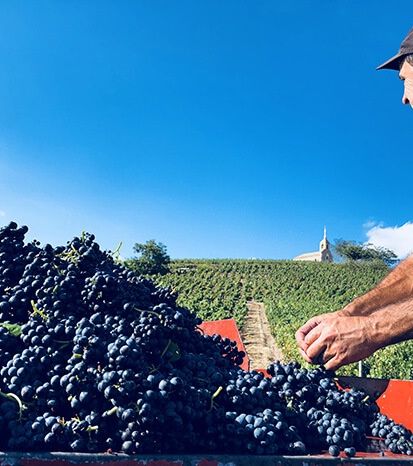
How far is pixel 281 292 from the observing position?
105ft

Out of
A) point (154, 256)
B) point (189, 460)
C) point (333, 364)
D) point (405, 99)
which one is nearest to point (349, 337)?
point (333, 364)

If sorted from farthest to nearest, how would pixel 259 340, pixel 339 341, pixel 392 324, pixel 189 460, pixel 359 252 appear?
pixel 359 252 → pixel 259 340 → pixel 392 324 → pixel 339 341 → pixel 189 460

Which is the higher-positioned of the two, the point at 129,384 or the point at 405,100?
the point at 405,100

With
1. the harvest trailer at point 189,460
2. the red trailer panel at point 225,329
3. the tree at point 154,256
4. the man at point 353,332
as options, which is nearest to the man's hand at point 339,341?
the man at point 353,332

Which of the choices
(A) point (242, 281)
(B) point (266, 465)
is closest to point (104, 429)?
(B) point (266, 465)

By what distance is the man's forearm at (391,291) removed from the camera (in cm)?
272

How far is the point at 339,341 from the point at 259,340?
15.5 m

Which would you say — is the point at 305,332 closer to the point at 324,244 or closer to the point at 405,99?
the point at 405,99

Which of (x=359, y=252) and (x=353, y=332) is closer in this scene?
(x=353, y=332)

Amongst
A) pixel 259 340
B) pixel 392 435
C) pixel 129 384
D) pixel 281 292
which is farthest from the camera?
pixel 281 292

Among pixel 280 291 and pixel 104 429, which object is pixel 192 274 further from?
pixel 104 429

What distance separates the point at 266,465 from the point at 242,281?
35879mm

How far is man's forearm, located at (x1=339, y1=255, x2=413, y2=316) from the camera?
272 centimetres

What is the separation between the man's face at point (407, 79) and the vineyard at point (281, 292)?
304 cm
